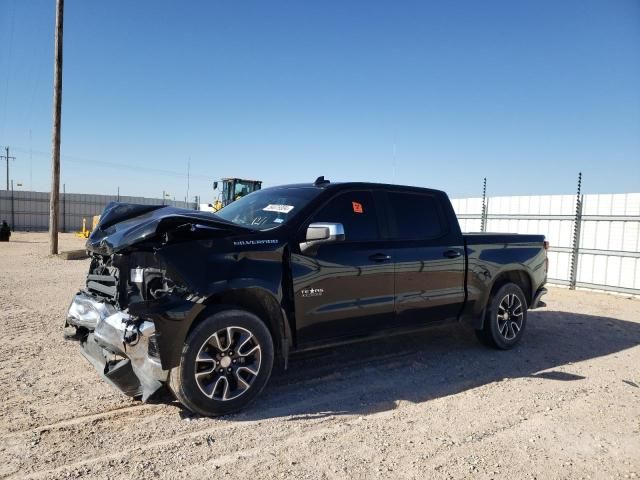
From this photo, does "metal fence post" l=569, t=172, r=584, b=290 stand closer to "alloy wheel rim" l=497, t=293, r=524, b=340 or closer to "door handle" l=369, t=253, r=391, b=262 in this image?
"alloy wheel rim" l=497, t=293, r=524, b=340

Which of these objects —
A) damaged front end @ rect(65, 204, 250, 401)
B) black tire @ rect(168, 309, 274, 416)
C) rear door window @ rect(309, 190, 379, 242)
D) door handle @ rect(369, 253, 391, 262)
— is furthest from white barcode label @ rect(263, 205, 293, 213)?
black tire @ rect(168, 309, 274, 416)

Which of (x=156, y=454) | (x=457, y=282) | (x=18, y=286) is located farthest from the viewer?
(x=18, y=286)

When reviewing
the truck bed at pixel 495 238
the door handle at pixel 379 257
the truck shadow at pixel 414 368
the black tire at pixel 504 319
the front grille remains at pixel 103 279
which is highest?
the truck bed at pixel 495 238

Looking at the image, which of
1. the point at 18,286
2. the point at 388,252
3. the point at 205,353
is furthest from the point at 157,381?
the point at 18,286

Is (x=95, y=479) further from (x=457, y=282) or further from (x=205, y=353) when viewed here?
(x=457, y=282)

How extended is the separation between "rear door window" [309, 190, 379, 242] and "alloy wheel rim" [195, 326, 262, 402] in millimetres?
1290

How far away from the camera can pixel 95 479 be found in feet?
8.68

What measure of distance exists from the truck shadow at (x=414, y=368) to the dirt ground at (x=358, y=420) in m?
0.02

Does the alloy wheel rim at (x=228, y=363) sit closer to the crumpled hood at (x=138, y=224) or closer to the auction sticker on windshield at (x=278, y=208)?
the crumpled hood at (x=138, y=224)

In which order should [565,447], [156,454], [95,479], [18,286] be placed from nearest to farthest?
[95,479]
[156,454]
[565,447]
[18,286]

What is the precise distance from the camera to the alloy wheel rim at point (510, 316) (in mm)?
5723

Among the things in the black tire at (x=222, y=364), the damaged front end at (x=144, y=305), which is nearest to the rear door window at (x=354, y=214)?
the damaged front end at (x=144, y=305)

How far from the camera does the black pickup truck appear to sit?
3.39 meters

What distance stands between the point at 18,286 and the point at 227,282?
7.95m
